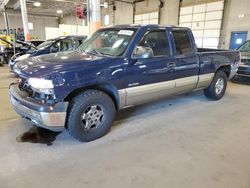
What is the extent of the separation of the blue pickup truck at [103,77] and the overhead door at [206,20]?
10.1 metres

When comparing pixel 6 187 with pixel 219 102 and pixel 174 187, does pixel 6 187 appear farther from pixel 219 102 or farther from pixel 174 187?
pixel 219 102

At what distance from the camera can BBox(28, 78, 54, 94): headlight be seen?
8.20ft

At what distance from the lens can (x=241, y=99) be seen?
17.2 feet

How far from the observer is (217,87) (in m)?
5.00

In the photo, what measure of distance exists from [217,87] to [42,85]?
4083 millimetres

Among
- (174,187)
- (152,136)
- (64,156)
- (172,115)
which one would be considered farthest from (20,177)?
(172,115)

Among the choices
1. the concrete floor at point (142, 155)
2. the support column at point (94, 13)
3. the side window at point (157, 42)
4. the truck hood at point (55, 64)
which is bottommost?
the concrete floor at point (142, 155)

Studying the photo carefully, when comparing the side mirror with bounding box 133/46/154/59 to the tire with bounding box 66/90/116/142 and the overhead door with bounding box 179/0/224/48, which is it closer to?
the tire with bounding box 66/90/116/142

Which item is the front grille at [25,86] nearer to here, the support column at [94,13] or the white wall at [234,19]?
the support column at [94,13]

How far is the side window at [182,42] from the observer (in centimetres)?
386

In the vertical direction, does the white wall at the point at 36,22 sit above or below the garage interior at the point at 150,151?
above

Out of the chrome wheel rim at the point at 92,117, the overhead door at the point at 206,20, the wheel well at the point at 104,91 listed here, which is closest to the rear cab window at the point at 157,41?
the wheel well at the point at 104,91

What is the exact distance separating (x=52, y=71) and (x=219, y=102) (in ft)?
13.1

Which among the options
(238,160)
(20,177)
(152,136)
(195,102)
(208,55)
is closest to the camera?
(20,177)
